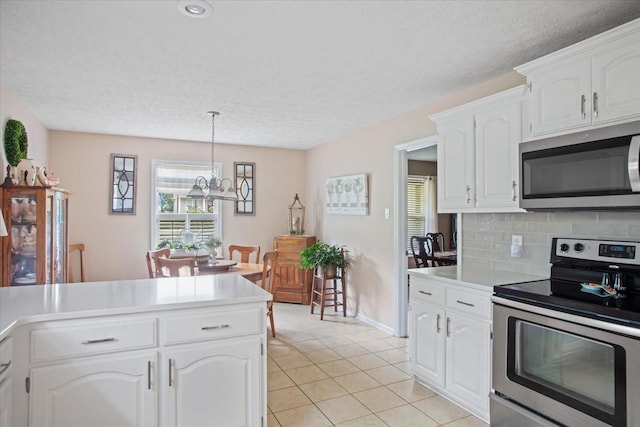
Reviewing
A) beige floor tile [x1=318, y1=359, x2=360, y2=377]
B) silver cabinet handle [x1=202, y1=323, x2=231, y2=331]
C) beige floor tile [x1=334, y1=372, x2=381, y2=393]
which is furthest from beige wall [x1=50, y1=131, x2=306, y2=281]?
silver cabinet handle [x1=202, y1=323, x2=231, y2=331]

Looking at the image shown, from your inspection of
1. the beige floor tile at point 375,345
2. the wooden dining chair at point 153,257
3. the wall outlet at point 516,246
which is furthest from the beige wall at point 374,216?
the wooden dining chair at point 153,257

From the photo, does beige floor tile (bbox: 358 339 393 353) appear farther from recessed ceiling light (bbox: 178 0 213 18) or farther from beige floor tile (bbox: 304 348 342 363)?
Answer: recessed ceiling light (bbox: 178 0 213 18)

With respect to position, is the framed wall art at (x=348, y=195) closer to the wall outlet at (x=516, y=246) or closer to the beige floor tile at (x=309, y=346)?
the beige floor tile at (x=309, y=346)

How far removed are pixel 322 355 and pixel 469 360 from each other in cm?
149

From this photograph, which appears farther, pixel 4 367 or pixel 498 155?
pixel 498 155

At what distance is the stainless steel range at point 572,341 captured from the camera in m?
1.66

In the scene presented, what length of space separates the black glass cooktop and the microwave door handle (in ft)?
1.75

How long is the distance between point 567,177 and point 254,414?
2135 millimetres

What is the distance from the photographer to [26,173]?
336 centimetres

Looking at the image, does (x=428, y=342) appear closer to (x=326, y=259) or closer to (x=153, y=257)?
(x=326, y=259)

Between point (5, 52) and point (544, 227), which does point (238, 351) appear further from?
point (5, 52)

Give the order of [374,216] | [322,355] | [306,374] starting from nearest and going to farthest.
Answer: [306,374], [322,355], [374,216]

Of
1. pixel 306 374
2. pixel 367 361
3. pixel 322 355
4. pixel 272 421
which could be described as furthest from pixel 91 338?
pixel 367 361

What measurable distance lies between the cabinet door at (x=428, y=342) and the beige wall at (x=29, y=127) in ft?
11.9
